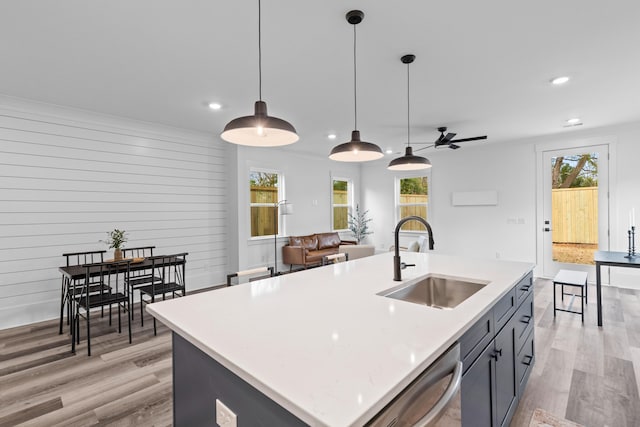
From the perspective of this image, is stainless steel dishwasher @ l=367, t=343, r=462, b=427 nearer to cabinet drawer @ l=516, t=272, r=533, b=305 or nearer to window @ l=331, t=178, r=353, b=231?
cabinet drawer @ l=516, t=272, r=533, b=305

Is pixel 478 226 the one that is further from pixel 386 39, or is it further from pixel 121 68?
pixel 121 68

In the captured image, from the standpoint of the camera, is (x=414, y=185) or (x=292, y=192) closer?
(x=292, y=192)

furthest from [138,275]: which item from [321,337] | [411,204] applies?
[411,204]

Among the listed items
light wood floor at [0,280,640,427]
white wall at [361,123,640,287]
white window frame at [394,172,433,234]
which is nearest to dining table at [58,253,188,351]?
light wood floor at [0,280,640,427]

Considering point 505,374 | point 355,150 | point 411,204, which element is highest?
point 355,150

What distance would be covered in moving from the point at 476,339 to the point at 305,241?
533cm

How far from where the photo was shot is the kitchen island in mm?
753

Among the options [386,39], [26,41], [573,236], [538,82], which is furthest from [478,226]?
[26,41]

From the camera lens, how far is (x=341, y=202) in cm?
820

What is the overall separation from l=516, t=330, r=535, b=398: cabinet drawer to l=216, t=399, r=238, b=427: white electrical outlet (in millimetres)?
1846

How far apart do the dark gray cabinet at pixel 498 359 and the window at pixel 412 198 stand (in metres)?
5.33

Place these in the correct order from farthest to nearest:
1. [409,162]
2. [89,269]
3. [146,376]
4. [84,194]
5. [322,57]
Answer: [84,194] < [89,269] < [409,162] < [322,57] < [146,376]

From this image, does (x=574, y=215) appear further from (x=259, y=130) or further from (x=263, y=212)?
(x=259, y=130)

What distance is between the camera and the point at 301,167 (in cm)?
699
